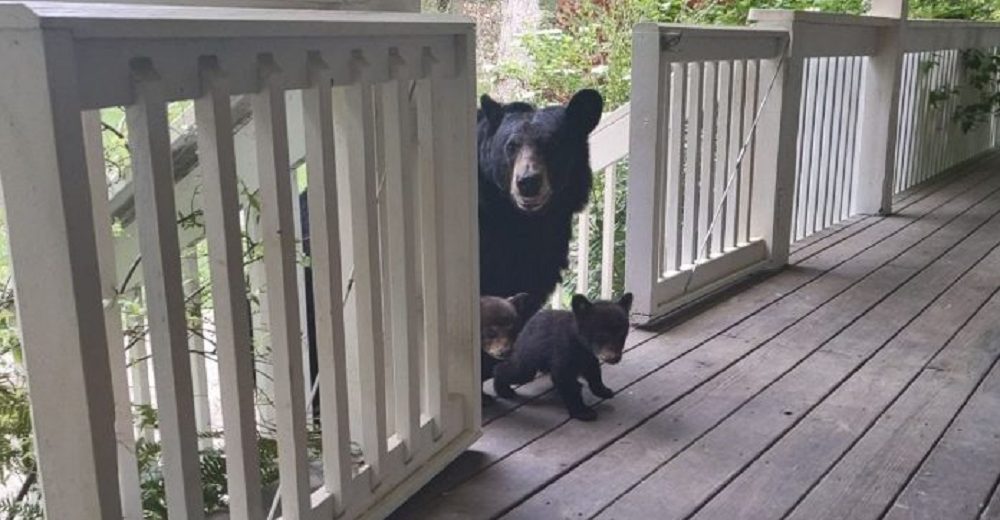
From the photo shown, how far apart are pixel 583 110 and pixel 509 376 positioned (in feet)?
2.64

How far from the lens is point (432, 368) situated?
80.7 inches

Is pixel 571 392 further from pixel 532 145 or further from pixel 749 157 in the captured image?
pixel 749 157

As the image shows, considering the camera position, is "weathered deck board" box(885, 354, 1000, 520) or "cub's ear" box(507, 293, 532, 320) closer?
"weathered deck board" box(885, 354, 1000, 520)

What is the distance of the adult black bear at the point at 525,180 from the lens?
8.52ft

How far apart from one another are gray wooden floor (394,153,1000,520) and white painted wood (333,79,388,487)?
0.22 m

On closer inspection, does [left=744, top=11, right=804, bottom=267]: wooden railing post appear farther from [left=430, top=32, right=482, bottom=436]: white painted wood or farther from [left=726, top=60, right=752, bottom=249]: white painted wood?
[left=430, top=32, right=482, bottom=436]: white painted wood

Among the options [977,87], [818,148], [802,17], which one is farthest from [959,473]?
[977,87]

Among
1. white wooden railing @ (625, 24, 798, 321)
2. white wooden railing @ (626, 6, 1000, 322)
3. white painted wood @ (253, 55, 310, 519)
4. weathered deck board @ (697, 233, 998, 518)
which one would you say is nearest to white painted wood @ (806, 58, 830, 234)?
white wooden railing @ (626, 6, 1000, 322)

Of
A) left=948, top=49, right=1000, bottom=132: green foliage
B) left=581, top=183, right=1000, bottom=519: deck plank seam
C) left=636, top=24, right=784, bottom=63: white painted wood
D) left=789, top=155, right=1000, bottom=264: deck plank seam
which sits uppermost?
left=636, top=24, right=784, bottom=63: white painted wood

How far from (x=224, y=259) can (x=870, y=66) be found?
4.33 metres

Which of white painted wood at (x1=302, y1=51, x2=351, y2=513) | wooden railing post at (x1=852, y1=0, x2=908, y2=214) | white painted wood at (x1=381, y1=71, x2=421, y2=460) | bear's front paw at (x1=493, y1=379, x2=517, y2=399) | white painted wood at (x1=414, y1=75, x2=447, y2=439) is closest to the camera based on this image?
white painted wood at (x1=302, y1=51, x2=351, y2=513)

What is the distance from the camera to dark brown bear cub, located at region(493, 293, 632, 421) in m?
2.45

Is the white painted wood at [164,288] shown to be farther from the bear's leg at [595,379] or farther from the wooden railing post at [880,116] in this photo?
the wooden railing post at [880,116]

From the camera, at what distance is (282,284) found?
5.01 feet
